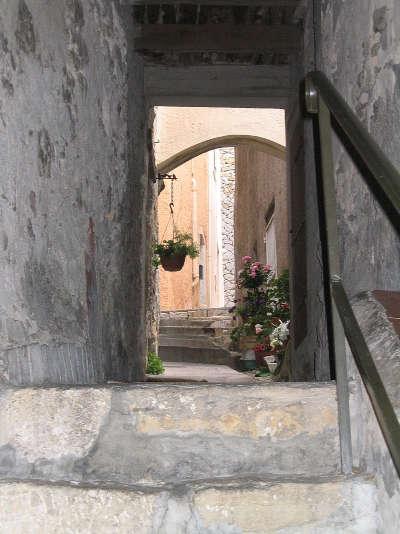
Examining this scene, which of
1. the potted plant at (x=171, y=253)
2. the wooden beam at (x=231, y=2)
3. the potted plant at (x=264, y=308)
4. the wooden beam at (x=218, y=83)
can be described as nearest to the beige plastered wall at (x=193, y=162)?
the potted plant at (x=264, y=308)

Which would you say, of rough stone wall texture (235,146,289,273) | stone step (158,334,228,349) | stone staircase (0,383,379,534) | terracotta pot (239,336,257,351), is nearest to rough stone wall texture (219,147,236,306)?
rough stone wall texture (235,146,289,273)

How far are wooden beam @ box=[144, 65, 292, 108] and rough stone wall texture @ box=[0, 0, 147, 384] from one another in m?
1.10

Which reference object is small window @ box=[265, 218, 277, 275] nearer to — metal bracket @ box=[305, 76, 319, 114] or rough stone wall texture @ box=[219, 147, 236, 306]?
metal bracket @ box=[305, 76, 319, 114]

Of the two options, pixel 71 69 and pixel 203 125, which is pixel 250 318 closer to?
pixel 203 125

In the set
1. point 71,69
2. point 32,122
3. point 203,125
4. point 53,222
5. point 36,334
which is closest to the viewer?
point 36,334

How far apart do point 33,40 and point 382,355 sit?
134cm

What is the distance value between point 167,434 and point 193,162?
58.5 feet

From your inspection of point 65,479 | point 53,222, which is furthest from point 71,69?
point 65,479

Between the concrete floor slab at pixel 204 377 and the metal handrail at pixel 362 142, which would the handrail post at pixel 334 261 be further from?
the concrete floor slab at pixel 204 377

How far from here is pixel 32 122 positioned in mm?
1889

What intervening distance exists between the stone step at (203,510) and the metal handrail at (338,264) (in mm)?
99

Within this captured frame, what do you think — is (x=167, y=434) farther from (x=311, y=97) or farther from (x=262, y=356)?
(x=262, y=356)

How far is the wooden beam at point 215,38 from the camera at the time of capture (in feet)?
13.6

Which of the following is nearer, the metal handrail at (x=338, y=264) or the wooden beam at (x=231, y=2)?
the metal handrail at (x=338, y=264)
